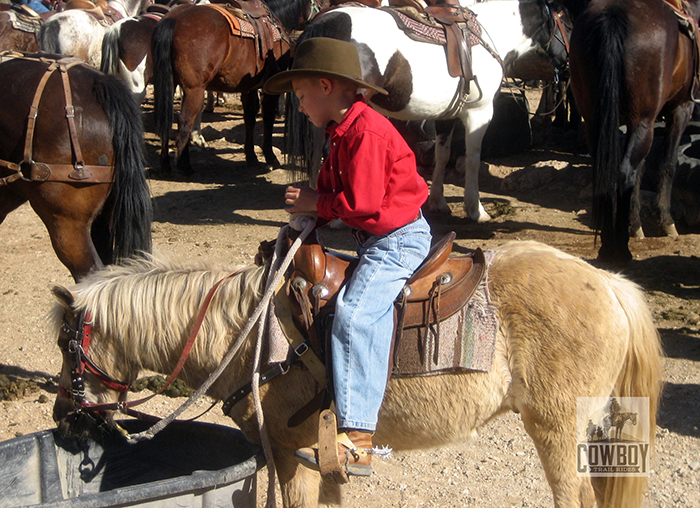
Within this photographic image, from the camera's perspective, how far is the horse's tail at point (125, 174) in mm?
3555

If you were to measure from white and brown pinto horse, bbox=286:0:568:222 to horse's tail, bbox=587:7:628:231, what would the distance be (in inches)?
50.0

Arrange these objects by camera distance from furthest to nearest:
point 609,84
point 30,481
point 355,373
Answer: point 609,84, point 30,481, point 355,373

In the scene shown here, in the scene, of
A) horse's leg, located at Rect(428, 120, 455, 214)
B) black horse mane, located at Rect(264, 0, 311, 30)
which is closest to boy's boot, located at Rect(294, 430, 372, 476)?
horse's leg, located at Rect(428, 120, 455, 214)

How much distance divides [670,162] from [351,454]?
536 cm

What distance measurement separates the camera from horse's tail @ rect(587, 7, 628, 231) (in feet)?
17.3

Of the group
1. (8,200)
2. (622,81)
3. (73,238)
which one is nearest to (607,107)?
(622,81)

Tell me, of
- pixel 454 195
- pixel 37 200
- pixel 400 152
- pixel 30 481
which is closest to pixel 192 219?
pixel 454 195

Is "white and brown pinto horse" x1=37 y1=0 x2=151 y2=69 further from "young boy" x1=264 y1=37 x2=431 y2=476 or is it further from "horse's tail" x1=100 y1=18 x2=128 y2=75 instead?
"young boy" x1=264 y1=37 x2=431 y2=476

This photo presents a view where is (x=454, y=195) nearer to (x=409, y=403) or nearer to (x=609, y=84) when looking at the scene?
(x=609, y=84)

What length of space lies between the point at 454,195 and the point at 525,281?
600 centimetres

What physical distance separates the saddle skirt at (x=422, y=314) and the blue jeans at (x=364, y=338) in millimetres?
63

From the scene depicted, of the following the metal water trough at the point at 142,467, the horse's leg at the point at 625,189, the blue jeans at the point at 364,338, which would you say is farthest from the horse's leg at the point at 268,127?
the blue jeans at the point at 364,338

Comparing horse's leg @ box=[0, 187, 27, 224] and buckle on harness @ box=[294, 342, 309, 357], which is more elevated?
horse's leg @ box=[0, 187, 27, 224]

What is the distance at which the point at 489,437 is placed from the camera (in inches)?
135
